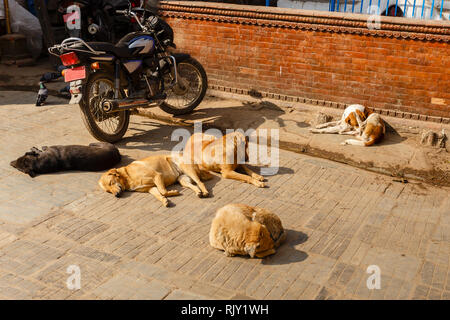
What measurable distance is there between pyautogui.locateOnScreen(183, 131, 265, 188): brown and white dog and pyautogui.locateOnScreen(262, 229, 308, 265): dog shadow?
4.07 ft

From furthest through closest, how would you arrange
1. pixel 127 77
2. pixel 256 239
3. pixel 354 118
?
1. pixel 354 118
2. pixel 127 77
3. pixel 256 239

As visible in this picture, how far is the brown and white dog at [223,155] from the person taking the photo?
6.44 m

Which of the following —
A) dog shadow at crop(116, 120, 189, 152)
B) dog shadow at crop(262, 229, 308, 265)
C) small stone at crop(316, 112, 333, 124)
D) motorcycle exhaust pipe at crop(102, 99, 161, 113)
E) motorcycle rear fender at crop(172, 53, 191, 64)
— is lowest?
dog shadow at crop(262, 229, 308, 265)

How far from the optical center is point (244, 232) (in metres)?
4.70

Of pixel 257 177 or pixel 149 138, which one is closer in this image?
pixel 257 177

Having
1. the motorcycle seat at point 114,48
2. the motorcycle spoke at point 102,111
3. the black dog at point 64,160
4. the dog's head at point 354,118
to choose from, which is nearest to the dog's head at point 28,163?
the black dog at point 64,160

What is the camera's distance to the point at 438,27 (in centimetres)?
753

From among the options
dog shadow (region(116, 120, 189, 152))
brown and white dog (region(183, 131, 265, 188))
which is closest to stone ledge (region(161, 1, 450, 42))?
dog shadow (region(116, 120, 189, 152))

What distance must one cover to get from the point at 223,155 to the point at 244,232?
1.90 metres

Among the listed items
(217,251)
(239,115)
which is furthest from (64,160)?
(239,115)

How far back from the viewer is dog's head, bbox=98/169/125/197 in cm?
594

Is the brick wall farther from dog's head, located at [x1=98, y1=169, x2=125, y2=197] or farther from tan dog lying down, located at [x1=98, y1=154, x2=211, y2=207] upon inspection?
dog's head, located at [x1=98, y1=169, x2=125, y2=197]

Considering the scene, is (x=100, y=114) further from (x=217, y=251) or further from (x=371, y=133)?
(x=371, y=133)
